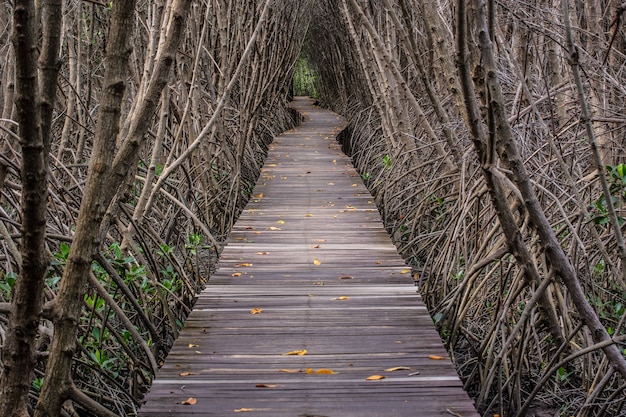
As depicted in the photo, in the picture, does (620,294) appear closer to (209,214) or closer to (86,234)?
(86,234)

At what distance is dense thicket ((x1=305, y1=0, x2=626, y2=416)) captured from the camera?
2.43m

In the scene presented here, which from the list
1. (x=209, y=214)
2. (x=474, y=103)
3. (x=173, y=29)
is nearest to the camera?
(x=173, y=29)

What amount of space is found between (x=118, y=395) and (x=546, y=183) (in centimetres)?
236

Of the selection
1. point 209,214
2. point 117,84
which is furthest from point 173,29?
point 209,214

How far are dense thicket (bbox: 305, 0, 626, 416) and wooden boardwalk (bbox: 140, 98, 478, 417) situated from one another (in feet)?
1.16

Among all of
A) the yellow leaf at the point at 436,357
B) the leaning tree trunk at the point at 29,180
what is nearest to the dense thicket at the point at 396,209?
the leaning tree trunk at the point at 29,180

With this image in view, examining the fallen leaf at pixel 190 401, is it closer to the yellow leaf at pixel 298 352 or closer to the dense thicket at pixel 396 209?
the dense thicket at pixel 396 209

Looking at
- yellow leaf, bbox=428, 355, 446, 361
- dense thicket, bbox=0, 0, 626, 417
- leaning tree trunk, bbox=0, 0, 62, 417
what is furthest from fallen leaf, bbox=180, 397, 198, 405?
yellow leaf, bbox=428, 355, 446, 361

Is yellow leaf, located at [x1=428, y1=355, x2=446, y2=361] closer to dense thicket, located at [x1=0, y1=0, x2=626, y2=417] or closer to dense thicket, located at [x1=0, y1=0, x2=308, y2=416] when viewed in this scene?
dense thicket, located at [x1=0, y1=0, x2=626, y2=417]

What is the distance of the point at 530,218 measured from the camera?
253 cm

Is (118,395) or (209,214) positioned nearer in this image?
(118,395)

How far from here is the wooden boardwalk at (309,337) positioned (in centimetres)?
213

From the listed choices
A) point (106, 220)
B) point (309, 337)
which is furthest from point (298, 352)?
point (106, 220)

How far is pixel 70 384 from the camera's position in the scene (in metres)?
1.66
